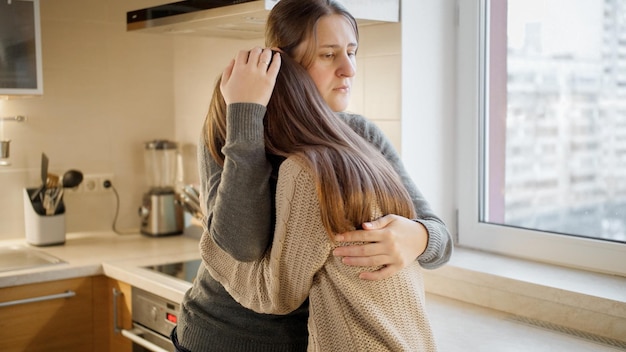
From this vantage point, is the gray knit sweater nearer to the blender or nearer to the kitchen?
the kitchen

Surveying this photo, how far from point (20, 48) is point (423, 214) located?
1799mm

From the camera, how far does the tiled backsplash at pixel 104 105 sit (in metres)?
2.88

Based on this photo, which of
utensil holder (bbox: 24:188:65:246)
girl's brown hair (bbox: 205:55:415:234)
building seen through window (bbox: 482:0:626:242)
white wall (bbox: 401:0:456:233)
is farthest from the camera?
utensil holder (bbox: 24:188:65:246)

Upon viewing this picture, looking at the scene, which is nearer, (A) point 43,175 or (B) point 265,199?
(B) point 265,199

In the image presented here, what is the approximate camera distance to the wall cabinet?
257cm

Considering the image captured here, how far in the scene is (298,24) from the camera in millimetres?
1301

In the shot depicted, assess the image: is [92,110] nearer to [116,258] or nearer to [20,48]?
[20,48]

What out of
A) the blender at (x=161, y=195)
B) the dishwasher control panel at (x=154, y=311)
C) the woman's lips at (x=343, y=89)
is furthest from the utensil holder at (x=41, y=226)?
the woman's lips at (x=343, y=89)

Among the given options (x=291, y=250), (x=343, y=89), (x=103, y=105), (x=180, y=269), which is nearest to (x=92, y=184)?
(x=103, y=105)

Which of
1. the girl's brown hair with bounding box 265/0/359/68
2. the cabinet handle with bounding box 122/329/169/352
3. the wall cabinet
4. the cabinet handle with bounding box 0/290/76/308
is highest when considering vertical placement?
the wall cabinet

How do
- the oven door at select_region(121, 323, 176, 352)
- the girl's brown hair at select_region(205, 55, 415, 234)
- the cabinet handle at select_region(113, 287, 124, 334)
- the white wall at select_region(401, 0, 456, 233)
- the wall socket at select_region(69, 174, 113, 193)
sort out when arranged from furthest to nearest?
the wall socket at select_region(69, 174, 113, 193) < the cabinet handle at select_region(113, 287, 124, 334) < the oven door at select_region(121, 323, 176, 352) < the white wall at select_region(401, 0, 456, 233) < the girl's brown hair at select_region(205, 55, 415, 234)

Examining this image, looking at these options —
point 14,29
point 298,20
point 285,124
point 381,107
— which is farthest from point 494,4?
point 14,29

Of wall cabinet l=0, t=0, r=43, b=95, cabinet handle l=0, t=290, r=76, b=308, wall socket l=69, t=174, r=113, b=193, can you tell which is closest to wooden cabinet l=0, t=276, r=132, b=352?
cabinet handle l=0, t=290, r=76, b=308

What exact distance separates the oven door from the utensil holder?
56 centimetres
